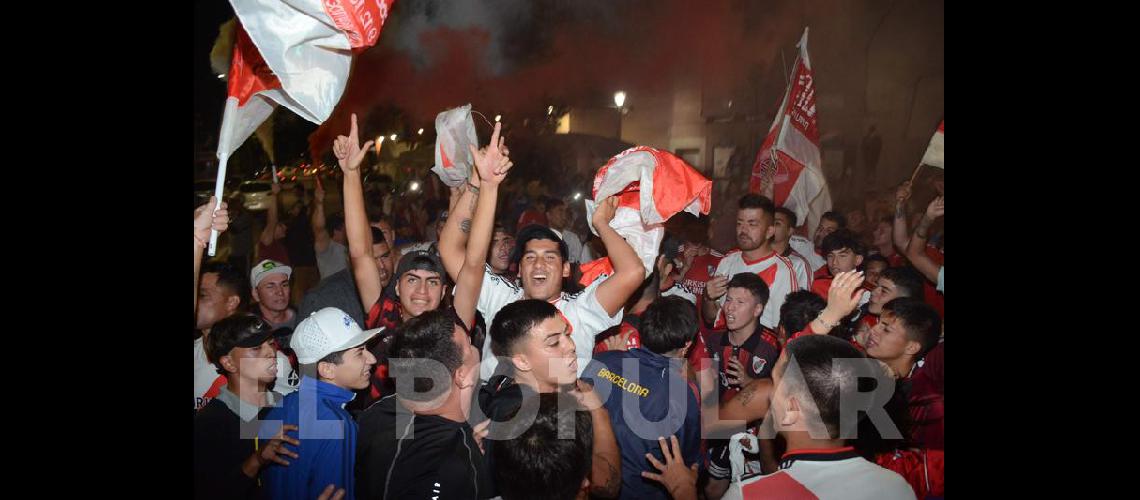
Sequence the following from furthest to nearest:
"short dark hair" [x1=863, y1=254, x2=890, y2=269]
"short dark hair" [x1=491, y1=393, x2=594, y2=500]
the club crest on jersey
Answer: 1. "short dark hair" [x1=863, y1=254, x2=890, y2=269]
2. the club crest on jersey
3. "short dark hair" [x1=491, y1=393, x2=594, y2=500]

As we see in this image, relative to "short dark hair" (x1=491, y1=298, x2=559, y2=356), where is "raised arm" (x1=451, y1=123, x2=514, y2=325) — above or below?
above

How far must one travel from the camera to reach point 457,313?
8.68 ft

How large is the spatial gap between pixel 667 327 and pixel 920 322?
3.22 ft

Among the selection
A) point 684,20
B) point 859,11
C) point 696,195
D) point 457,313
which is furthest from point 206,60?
point 859,11

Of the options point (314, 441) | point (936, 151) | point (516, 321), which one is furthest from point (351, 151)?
point (936, 151)

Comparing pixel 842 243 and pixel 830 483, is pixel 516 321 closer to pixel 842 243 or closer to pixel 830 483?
pixel 830 483

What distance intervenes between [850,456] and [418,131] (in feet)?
11.3

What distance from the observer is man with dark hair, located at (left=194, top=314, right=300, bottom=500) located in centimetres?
233

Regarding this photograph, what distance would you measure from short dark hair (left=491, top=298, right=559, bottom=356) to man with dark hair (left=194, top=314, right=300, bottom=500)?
0.71 metres

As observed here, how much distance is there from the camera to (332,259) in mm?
3947

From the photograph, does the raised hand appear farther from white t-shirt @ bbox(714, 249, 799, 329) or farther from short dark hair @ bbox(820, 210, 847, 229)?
short dark hair @ bbox(820, 210, 847, 229)

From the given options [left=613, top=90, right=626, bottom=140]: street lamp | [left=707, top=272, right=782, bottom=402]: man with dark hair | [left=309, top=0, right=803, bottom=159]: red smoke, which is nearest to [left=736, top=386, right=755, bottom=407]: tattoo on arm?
[left=707, top=272, right=782, bottom=402]: man with dark hair

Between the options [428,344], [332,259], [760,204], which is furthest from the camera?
[332,259]

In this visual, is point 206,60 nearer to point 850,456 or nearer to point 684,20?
point 684,20
